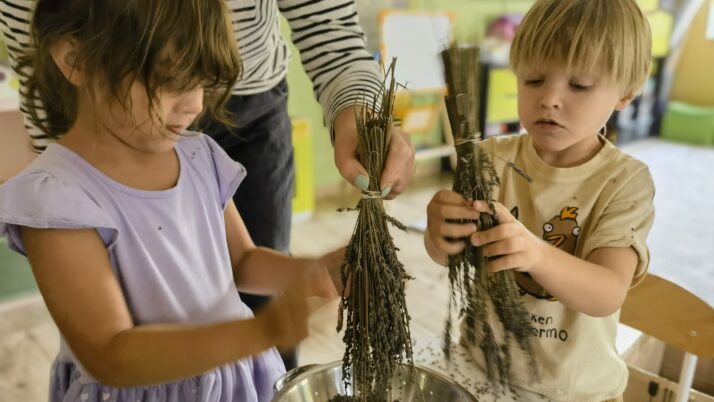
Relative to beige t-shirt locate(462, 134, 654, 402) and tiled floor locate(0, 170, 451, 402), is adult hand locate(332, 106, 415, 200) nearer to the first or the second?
beige t-shirt locate(462, 134, 654, 402)

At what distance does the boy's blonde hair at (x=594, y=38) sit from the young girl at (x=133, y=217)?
46cm

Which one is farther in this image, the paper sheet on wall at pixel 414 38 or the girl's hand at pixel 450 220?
the paper sheet on wall at pixel 414 38

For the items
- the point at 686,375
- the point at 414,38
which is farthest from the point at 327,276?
the point at 414,38

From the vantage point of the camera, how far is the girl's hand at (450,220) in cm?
79

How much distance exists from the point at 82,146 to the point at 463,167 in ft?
1.67

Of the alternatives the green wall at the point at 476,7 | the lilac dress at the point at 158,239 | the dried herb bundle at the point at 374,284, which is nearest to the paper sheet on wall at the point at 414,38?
the green wall at the point at 476,7

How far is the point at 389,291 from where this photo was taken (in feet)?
2.37

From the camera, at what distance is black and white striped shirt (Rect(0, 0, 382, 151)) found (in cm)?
96

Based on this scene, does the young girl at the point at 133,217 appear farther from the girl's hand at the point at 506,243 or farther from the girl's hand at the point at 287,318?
the girl's hand at the point at 506,243

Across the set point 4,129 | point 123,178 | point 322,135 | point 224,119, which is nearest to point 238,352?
point 123,178

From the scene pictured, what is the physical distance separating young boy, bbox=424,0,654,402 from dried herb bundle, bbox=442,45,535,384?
0.8 inches

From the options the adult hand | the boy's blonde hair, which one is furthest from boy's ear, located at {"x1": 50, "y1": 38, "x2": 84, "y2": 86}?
the boy's blonde hair

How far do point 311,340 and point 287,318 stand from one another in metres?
0.70

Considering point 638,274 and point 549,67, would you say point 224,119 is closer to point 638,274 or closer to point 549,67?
point 549,67
